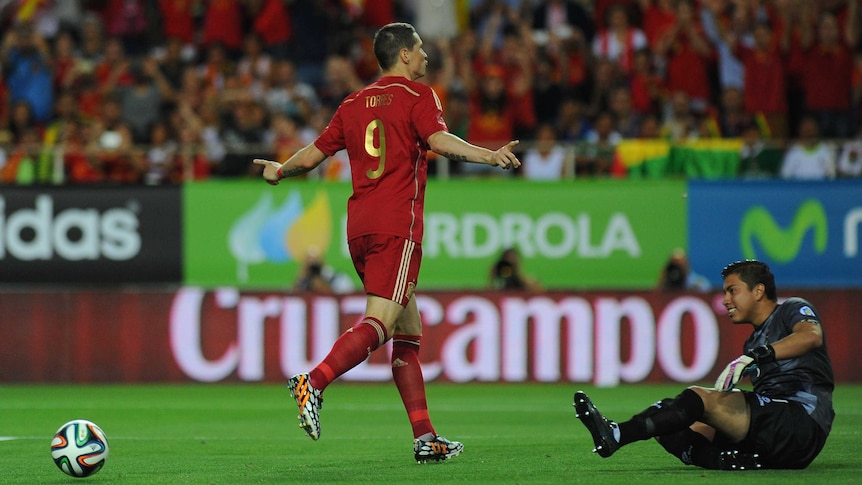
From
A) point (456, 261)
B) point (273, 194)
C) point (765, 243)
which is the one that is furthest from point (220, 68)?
point (765, 243)

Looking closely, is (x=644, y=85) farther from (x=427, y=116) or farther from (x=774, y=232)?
(x=427, y=116)

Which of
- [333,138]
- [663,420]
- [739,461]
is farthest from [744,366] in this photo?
[333,138]

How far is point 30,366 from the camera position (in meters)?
15.8

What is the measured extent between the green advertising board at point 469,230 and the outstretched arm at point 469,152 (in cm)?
866

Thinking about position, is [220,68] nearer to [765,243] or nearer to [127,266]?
[127,266]

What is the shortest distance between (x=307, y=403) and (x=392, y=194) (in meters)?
1.32

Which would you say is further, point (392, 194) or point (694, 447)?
point (392, 194)

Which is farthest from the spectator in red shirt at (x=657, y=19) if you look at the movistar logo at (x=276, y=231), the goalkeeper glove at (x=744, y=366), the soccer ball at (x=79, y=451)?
the soccer ball at (x=79, y=451)

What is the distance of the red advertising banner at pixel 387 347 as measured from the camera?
15.4 m

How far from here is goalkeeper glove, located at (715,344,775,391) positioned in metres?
6.89

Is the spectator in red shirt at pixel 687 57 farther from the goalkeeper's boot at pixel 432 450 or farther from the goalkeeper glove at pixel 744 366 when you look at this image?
the goalkeeper glove at pixel 744 366

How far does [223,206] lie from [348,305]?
203cm

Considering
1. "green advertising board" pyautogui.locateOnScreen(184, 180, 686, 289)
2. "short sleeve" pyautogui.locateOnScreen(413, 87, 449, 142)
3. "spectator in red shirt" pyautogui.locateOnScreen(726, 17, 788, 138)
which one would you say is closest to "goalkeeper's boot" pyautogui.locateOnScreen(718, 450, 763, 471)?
"short sleeve" pyautogui.locateOnScreen(413, 87, 449, 142)

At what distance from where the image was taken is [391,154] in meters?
7.86
